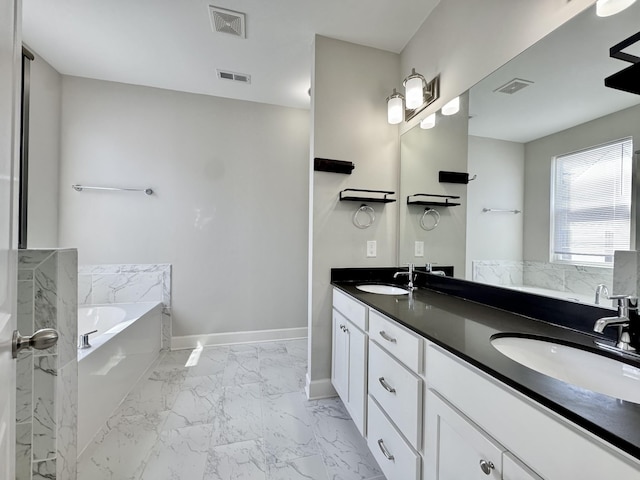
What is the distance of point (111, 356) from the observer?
1845 mm

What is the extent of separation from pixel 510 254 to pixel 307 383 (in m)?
1.65

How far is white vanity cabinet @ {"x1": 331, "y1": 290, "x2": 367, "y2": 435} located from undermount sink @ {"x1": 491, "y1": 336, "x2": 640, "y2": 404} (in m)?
0.70

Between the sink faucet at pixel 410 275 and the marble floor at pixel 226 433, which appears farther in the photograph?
the sink faucet at pixel 410 275

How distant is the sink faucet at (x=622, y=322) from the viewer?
0.80 m

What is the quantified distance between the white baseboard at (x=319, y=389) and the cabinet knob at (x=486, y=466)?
1.46 meters

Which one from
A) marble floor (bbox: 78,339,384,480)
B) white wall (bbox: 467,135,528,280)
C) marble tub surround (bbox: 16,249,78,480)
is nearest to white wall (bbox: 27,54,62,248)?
marble floor (bbox: 78,339,384,480)

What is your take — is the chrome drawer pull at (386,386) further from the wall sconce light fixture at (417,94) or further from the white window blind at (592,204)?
the wall sconce light fixture at (417,94)

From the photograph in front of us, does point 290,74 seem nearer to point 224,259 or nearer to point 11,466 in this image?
point 224,259

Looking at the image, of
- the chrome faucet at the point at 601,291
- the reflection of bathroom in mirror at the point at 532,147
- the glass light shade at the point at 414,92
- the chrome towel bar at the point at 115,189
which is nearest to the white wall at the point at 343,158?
the glass light shade at the point at 414,92

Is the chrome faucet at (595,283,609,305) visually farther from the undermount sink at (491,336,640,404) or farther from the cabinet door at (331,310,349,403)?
the cabinet door at (331,310,349,403)

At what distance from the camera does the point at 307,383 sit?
6.85 feet

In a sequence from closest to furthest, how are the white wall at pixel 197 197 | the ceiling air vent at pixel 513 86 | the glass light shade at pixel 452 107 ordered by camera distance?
the ceiling air vent at pixel 513 86 → the glass light shade at pixel 452 107 → the white wall at pixel 197 197

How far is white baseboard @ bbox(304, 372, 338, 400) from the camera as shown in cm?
202

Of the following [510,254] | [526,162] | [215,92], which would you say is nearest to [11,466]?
[510,254]
